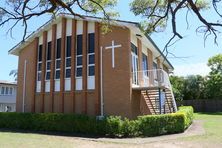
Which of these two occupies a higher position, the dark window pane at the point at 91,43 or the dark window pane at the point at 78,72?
the dark window pane at the point at 91,43

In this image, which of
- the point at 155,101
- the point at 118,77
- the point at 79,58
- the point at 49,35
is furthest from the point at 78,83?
the point at 155,101

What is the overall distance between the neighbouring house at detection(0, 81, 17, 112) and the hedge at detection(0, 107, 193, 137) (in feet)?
93.5

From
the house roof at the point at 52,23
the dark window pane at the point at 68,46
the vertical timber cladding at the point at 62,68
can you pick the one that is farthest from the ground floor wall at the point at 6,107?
the dark window pane at the point at 68,46

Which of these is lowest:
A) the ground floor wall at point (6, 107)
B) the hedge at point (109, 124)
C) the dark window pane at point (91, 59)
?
the hedge at point (109, 124)

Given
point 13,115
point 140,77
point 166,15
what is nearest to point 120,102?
point 140,77

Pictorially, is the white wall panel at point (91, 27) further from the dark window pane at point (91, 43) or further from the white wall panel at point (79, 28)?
the white wall panel at point (79, 28)

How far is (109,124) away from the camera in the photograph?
1720 centimetres

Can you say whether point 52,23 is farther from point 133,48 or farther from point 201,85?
point 201,85

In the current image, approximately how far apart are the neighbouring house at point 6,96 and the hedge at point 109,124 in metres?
28.5

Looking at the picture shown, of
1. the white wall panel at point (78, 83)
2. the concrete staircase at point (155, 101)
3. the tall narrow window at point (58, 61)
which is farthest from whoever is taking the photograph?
the tall narrow window at point (58, 61)

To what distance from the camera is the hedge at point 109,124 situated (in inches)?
663

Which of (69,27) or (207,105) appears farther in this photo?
(207,105)

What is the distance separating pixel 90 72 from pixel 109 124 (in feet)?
19.7

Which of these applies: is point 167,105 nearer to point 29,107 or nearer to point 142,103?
point 142,103
